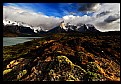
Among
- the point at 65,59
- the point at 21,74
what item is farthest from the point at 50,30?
the point at 21,74

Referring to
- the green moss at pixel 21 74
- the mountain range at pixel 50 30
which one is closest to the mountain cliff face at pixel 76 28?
the mountain range at pixel 50 30

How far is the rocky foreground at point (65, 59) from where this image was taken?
569 centimetres

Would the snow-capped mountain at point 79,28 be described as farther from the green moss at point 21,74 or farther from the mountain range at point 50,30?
the green moss at point 21,74

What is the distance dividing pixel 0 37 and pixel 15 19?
2.36 ft

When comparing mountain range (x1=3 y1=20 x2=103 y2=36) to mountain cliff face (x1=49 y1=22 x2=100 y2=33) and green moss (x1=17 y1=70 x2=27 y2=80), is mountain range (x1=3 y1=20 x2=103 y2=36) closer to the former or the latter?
mountain cliff face (x1=49 y1=22 x2=100 y2=33)

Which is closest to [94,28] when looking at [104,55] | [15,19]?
[104,55]

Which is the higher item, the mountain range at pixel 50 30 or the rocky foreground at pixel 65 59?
the mountain range at pixel 50 30

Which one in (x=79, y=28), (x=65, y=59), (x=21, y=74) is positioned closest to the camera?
(x=21, y=74)

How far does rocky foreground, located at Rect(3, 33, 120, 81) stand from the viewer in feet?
18.7

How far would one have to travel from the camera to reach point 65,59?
5863 millimetres

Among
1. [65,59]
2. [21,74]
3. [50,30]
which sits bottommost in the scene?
[21,74]

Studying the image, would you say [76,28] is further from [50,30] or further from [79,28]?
[50,30]

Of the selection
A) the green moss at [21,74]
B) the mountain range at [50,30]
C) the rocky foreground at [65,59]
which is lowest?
the green moss at [21,74]

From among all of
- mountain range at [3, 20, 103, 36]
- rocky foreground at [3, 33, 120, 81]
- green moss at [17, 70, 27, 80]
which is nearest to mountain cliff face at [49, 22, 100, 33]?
mountain range at [3, 20, 103, 36]
